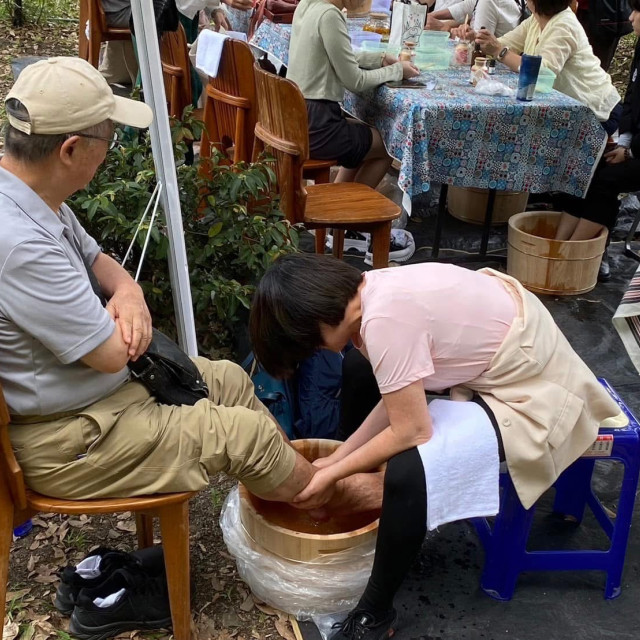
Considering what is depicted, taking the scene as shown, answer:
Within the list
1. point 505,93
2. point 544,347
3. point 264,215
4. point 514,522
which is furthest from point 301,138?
point 514,522

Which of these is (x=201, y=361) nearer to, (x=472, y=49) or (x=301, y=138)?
(x=301, y=138)

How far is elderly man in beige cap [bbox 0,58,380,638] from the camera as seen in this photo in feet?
5.07

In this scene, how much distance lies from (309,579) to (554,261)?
2502 millimetres

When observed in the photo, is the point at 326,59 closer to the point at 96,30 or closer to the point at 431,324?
the point at 96,30

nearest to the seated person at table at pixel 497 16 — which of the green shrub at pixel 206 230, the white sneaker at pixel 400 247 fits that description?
the white sneaker at pixel 400 247

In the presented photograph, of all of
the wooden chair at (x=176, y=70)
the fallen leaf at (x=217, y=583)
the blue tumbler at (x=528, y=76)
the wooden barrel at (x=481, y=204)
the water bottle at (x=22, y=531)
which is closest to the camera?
the fallen leaf at (x=217, y=583)

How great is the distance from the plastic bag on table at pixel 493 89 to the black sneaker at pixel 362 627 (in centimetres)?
269

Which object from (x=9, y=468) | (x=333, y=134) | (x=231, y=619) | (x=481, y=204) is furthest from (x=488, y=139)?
(x=9, y=468)

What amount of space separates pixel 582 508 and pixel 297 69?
8.67 feet

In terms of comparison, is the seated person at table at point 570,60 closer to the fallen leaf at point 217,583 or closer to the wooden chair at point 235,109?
the wooden chair at point 235,109

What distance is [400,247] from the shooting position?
14.3ft

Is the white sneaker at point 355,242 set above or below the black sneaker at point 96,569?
below

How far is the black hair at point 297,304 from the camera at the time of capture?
180 centimetres

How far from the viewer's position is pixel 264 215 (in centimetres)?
309
